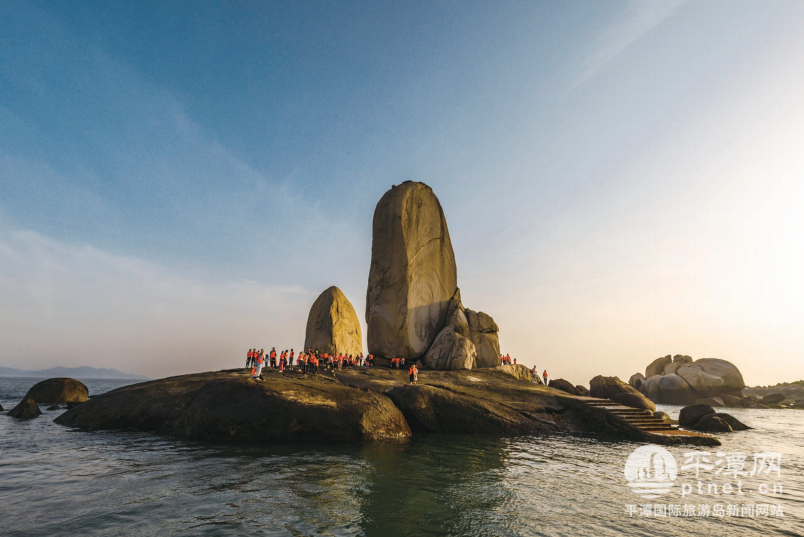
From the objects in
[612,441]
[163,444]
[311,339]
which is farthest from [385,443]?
[311,339]

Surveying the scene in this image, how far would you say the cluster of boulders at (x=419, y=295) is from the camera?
31.7m

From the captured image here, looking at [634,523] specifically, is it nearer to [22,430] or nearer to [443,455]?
[443,455]

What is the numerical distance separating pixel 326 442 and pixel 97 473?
731cm

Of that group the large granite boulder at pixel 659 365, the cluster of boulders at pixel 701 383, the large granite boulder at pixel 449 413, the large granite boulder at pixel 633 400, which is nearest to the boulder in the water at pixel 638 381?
the large granite boulder at pixel 659 365

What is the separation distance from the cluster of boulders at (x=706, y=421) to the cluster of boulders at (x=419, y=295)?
1281 cm

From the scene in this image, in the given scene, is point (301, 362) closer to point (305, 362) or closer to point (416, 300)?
point (305, 362)

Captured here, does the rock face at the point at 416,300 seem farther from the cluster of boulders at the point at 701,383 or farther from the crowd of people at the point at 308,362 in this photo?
the cluster of boulders at the point at 701,383

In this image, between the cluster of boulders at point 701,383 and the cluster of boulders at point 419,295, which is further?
the cluster of boulders at point 701,383

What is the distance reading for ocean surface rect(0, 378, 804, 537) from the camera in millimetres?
7078
